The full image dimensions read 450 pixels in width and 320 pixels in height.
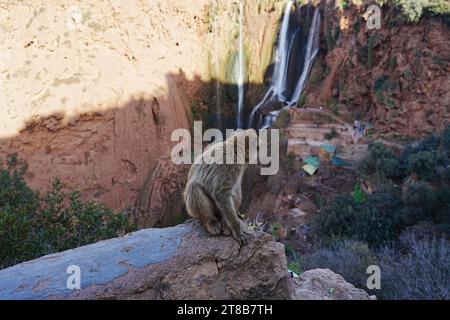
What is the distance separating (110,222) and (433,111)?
50.8 ft

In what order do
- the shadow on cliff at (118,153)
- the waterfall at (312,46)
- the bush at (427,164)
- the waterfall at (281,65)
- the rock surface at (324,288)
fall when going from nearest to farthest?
the rock surface at (324,288), the shadow on cliff at (118,153), the bush at (427,164), the waterfall at (281,65), the waterfall at (312,46)

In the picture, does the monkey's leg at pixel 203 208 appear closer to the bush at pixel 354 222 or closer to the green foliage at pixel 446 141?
the bush at pixel 354 222

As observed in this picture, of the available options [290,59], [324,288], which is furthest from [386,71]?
[324,288]

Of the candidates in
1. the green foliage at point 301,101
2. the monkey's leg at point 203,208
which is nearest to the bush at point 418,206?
the green foliage at point 301,101

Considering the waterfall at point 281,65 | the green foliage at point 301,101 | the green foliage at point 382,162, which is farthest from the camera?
the waterfall at point 281,65

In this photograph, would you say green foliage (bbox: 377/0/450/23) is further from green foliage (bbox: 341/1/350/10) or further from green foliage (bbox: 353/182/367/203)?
green foliage (bbox: 353/182/367/203)

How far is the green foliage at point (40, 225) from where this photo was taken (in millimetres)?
5852

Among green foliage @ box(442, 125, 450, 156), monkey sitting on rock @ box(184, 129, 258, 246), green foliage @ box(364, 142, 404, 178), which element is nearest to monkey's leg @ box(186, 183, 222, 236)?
monkey sitting on rock @ box(184, 129, 258, 246)

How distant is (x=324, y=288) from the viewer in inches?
Result: 186

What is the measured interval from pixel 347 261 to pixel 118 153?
880 cm

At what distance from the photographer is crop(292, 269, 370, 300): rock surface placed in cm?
440

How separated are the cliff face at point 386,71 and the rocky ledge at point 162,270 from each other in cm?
1521
